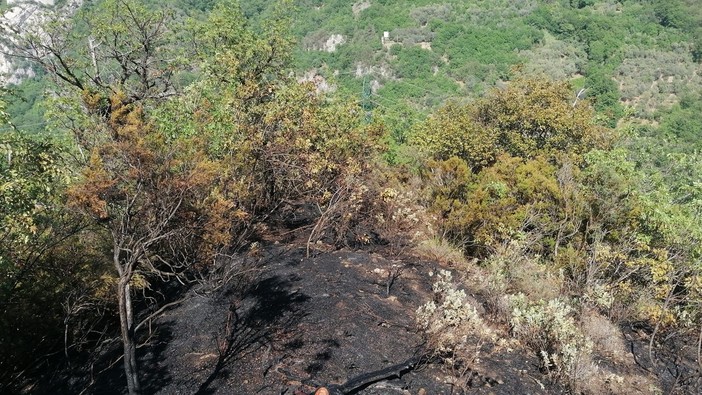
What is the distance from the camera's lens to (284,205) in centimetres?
1227

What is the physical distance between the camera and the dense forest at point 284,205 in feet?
22.5

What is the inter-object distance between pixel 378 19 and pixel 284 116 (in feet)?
318

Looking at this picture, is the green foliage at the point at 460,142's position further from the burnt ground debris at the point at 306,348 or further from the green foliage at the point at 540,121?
the burnt ground debris at the point at 306,348

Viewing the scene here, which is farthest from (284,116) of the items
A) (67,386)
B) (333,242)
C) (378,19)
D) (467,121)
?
(378,19)

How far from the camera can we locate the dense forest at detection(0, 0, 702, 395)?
6867mm

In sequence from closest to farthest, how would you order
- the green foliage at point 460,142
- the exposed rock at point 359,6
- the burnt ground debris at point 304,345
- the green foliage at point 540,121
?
the burnt ground debris at point 304,345, the green foliage at point 460,142, the green foliage at point 540,121, the exposed rock at point 359,6

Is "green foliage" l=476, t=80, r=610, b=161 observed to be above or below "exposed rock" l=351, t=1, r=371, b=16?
above

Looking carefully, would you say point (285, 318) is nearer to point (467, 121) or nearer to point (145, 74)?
point (145, 74)

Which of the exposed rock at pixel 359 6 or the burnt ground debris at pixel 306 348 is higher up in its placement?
the burnt ground debris at pixel 306 348

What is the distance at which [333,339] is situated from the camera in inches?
274

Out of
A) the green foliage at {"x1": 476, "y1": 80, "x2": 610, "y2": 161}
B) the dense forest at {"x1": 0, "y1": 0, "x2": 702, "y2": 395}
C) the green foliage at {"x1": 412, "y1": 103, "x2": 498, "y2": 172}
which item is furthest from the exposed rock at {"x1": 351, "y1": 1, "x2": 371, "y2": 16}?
the green foliage at {"x1": 412, "y1": 103, "x2": 498, "y2": 172}

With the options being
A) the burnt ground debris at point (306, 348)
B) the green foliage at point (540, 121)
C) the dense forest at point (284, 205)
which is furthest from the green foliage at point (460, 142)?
the burnt ground debris at point (306, 348)

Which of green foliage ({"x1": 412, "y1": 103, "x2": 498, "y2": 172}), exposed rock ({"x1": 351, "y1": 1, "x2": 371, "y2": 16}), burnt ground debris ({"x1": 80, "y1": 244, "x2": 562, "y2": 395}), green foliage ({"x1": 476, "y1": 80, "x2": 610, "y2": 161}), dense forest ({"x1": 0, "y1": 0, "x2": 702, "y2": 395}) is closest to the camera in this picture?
burnt ground debris ({"x1": 80, "y1": 244, "x2": 562, "y2": 395})

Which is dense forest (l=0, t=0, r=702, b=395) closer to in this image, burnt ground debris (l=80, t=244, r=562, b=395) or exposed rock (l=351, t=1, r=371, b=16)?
burnt ground debris (l=80, t=244, r=562, b=395)
